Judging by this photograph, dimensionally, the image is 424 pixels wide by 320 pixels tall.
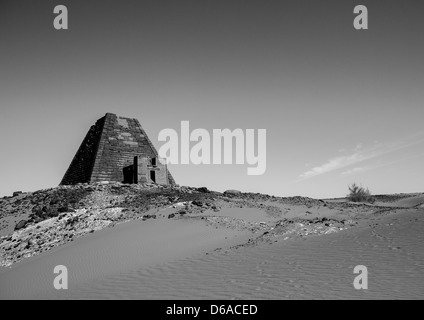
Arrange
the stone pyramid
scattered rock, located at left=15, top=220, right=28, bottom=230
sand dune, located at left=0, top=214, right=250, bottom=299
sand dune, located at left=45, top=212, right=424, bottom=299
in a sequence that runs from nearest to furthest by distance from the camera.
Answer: sand dune, located at left=45, top=212, right=424, bottom=299 < sand dune, located at left=0, top=214, right=250, bottom=299 < scattered rock, located at left=15, top=220, right=28, bottom=230 < the stone pyramid

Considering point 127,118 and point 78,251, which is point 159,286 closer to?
point 78,251

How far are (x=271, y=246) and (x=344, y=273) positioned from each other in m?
2.50

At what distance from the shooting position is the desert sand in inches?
183

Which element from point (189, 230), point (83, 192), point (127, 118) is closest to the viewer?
point (189, 230)

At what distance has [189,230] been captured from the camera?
30.8 feet

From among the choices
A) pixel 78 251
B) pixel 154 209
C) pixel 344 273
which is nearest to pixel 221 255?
pixel 344 273

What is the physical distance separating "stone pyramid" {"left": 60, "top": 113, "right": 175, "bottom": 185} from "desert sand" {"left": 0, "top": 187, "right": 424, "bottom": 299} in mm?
11140

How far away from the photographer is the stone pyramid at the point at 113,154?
2141cm

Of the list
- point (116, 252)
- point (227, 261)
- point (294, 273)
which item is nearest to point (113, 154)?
point (116, 252)

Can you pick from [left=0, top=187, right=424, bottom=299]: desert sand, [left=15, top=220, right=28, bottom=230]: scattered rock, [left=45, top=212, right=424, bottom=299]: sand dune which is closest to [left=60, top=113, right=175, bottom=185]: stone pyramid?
[left=15, top=220, right=28, bottom=230]: scattered rock

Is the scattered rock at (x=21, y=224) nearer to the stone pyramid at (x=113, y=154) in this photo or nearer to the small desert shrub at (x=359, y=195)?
the stone pyramid at (x=113, y=154)

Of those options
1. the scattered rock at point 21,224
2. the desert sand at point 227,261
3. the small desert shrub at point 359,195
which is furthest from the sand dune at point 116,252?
the small desert shrub at point 359,195

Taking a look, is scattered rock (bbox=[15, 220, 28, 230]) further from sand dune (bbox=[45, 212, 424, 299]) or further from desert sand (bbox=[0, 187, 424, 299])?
sand dune (bbox=[45, 212, 424, 299])

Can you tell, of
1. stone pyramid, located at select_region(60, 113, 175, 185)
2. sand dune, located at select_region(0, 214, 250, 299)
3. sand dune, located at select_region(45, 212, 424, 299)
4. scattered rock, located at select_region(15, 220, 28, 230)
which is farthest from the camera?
stone pyramid, located at select_region(60, 113, 175, 185)
